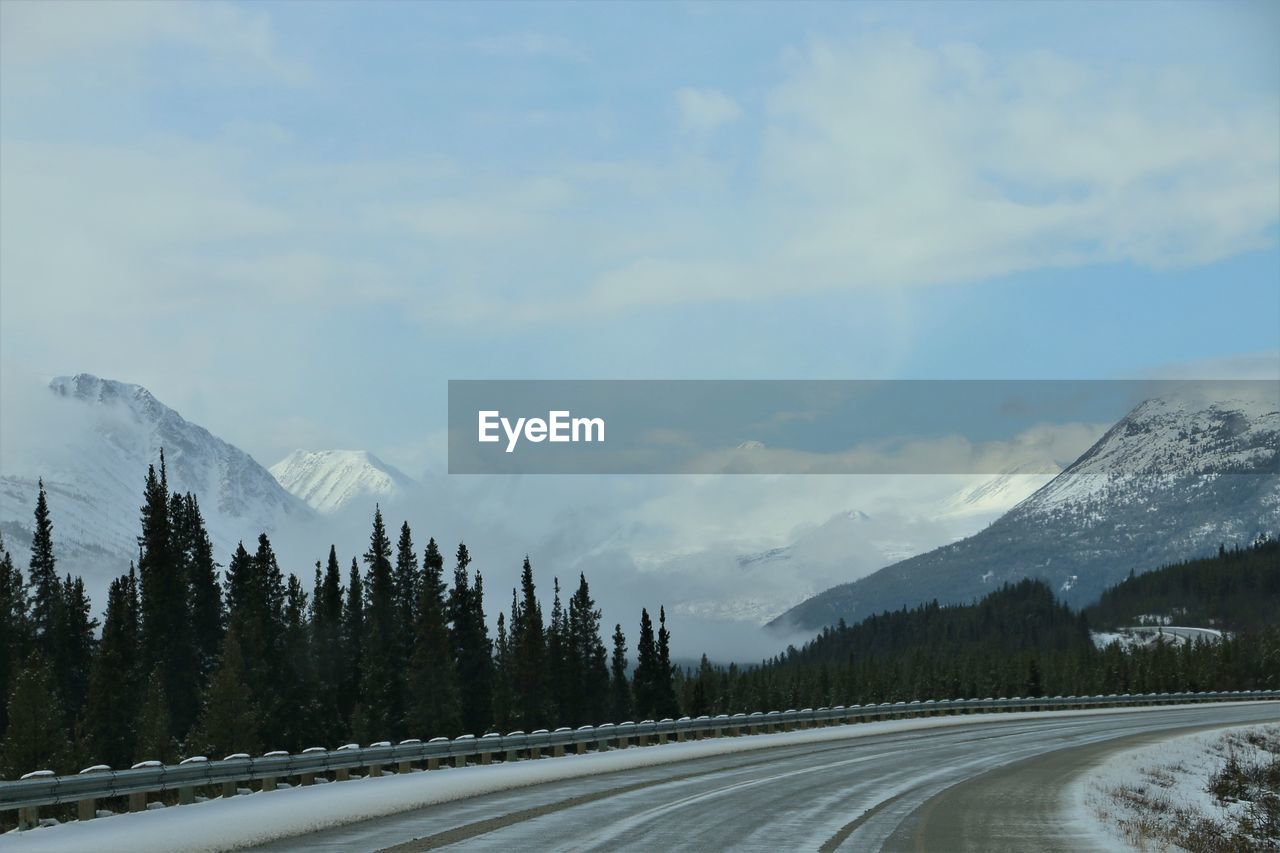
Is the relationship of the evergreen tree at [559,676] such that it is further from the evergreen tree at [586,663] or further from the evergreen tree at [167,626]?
the evergreen tree at [167,626]

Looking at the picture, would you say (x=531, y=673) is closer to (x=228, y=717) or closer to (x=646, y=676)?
(x=646, y=676)

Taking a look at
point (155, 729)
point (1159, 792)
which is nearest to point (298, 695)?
point (155, 729)

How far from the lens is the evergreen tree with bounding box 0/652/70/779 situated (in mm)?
80438

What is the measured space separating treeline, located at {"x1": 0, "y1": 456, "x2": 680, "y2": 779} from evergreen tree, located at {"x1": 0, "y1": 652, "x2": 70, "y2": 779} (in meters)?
0.10

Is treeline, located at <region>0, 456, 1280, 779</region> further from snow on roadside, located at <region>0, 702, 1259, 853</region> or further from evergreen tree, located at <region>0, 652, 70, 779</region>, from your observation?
snow on roadside, located at <region>0, 702, 1259, 853</region>

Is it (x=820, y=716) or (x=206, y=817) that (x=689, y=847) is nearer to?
(x=206, y=817)

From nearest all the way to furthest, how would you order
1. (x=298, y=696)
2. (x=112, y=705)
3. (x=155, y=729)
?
(x=155, y=729)
(x=112, y=705)
(x=298, y=696)

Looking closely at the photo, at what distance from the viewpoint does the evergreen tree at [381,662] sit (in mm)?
108938

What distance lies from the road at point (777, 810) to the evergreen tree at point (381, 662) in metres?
70.1

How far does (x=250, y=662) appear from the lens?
331 ft

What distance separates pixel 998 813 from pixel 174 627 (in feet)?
289

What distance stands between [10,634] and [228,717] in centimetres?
2558

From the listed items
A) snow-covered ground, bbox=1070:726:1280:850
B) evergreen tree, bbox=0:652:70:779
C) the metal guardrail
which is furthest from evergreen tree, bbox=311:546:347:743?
snow-covered ground, bbox=1070:726:1280:850

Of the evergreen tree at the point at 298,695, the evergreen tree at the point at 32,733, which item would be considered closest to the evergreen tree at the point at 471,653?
the evergreen tree at the point at 298,695
